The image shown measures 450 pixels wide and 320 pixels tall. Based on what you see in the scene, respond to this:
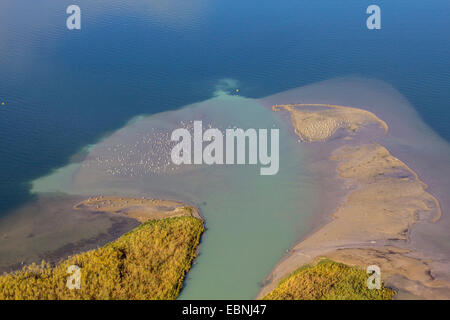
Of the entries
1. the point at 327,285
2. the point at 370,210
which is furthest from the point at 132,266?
the point at 370,210

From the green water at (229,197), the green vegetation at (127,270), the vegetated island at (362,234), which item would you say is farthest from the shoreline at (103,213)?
the vegetated island at (362,234)

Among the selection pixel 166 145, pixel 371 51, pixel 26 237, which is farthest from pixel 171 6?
pixel 26 237

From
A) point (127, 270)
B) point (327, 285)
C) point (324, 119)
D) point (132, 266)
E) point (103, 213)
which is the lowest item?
point (327, 285)

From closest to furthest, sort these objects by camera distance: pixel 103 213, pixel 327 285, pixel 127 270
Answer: pixel 327 285 → pixel 127 270 → pixel 103 213

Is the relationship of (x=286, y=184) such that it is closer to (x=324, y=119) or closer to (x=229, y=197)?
(x=229, y=197)

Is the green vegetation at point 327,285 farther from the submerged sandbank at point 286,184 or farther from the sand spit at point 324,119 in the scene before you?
the sand spit at point 324,119

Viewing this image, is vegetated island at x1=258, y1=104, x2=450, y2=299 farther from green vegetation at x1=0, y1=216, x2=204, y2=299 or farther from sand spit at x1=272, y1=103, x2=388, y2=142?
green vegetation at x1=0, y1=216, x2=204, y2=299
